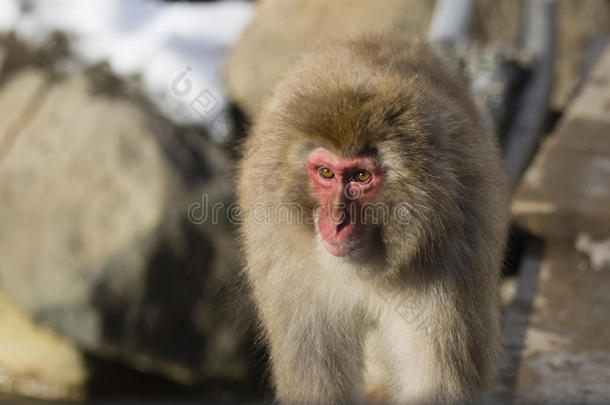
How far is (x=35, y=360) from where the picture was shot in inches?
248

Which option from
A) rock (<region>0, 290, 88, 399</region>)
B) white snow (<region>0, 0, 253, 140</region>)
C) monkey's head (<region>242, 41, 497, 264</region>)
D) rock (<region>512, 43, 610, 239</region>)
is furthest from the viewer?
white snow (<region>0, 0, 253, 140</region>)

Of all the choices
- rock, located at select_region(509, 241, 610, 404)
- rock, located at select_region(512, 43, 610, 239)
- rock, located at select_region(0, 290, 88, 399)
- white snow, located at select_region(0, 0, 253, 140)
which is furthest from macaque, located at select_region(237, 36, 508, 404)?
white snow, located at select_region(0, 0, 253, 140)

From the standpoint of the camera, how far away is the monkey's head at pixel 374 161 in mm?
2260

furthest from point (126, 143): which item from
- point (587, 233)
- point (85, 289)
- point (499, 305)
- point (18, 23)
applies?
point (499, 305)

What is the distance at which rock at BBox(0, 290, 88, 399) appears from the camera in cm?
621

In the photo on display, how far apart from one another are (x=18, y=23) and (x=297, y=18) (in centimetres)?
276

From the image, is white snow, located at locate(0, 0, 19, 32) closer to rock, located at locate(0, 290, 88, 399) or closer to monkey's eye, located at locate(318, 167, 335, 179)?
rock, located at locate(0, 290, 88, 399)

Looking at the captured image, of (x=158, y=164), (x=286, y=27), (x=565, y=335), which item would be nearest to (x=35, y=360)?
(x=158, y=164)

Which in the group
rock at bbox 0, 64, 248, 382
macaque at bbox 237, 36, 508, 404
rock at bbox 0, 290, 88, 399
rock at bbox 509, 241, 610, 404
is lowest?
rock at bbox 0, 290, 88, 399

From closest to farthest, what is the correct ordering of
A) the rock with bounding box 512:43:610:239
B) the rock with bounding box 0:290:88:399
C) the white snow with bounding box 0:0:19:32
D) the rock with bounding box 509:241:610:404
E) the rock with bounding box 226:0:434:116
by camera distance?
the rock with bounding box 509:241:610:404 → the rock with bounding box 512:43:610:239 → the rock with bounding box 226:0:434:116 → the rock with bounding box 0:290:88:399 → the white snow with bounding box 0:0:19:32

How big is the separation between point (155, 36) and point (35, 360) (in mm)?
2962

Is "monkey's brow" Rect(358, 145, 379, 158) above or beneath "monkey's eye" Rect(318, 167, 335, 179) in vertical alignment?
above

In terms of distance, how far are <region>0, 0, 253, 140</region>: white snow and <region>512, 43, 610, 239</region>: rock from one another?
313 centimetres

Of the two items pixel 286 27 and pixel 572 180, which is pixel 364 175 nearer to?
pixel 572 180
